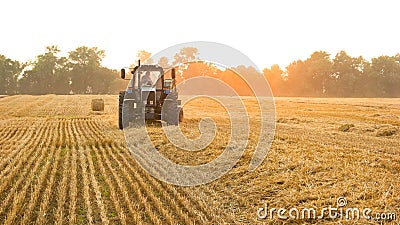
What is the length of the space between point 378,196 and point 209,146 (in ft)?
14.7

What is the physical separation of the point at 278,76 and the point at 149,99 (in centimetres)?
5408

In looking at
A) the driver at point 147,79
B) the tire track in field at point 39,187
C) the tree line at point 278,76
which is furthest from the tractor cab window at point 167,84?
the tree line at point 278,76

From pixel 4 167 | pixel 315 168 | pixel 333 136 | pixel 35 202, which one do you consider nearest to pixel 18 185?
pixel 35 202

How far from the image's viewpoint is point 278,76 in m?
65.5

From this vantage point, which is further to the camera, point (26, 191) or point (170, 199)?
point (26, 191)

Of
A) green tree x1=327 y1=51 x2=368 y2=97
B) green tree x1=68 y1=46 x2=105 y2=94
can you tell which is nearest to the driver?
green tree x1=327 y1=51 x2=368 y2=97

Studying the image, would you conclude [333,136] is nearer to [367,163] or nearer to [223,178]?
[367,163]

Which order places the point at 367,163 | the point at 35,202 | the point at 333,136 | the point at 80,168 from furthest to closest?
the point at 333,136 → the point at 80,168 → the point at 367,163 → the point at 35,202

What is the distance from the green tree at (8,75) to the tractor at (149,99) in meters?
55.9

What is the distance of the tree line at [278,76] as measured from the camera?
5334 cm

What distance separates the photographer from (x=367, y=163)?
646 centimetres

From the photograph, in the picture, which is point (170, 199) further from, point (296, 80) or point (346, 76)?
point (296, 80)

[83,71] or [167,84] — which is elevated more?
[83,71]

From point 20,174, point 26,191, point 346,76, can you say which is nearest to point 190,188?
point 26,191
